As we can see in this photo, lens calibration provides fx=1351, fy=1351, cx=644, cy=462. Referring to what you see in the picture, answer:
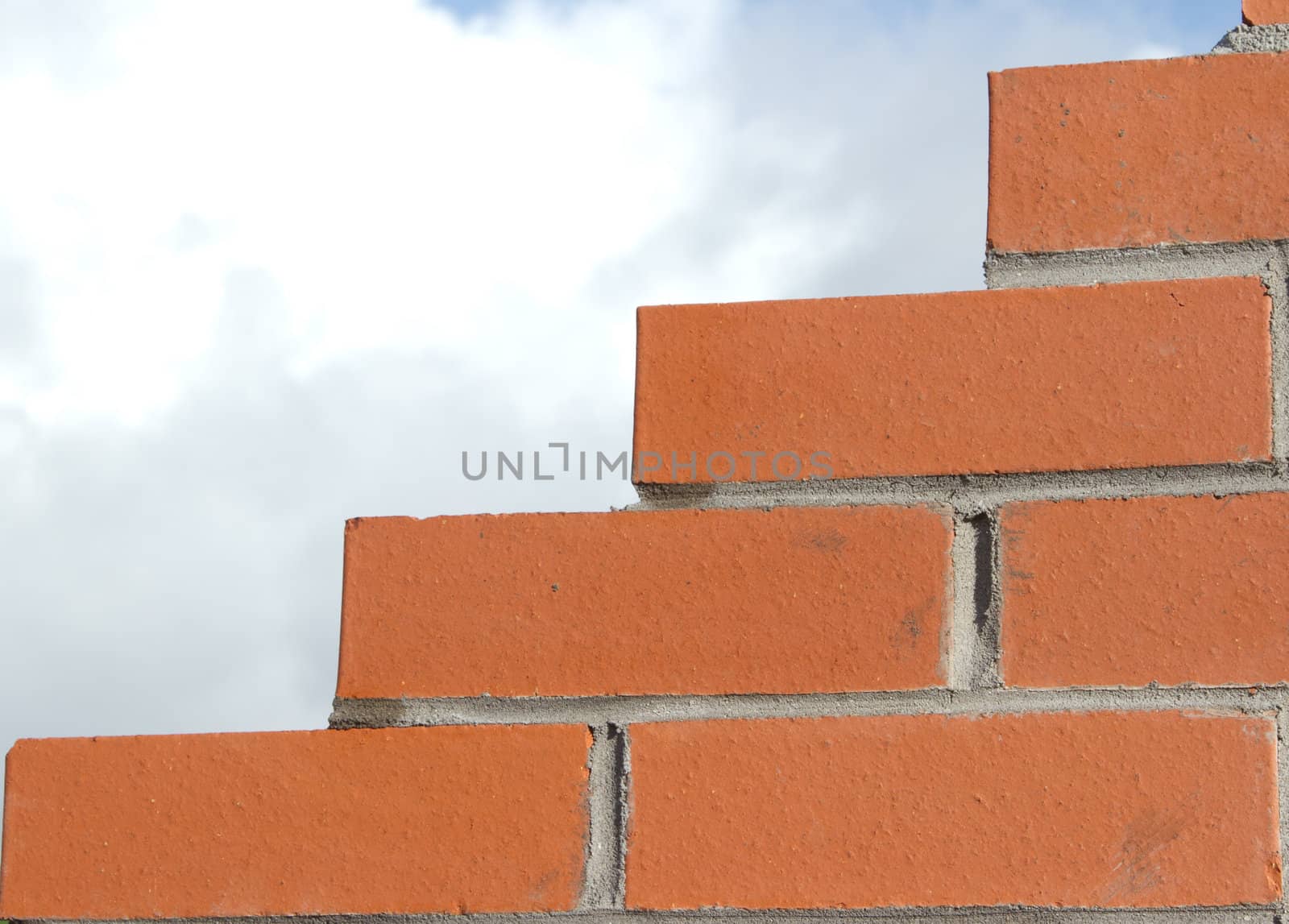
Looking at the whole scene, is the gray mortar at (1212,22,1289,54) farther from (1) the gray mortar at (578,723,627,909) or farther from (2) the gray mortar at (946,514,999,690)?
(1) the gray mortar at (578,723,627,909)

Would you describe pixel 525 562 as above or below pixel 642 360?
below

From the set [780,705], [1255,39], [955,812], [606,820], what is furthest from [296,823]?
Result: [1255,39]

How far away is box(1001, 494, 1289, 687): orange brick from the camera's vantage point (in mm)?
861

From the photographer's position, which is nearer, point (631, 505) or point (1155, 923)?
point (1155, 923)

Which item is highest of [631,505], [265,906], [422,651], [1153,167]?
[1153,167]

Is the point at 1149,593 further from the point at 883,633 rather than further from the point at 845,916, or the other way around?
the point at 845,916

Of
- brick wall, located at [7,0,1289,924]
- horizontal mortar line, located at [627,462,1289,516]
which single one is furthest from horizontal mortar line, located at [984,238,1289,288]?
horizontal mortar line, located at [627,462,1289,516]

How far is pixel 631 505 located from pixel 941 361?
0.77 ft

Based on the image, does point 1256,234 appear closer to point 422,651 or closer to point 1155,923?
point 1155,923

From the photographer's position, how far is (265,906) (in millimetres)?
935

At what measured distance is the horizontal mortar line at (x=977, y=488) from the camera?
882mm

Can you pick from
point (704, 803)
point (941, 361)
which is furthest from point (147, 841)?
point (941, 361)

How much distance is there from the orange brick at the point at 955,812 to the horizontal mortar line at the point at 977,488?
144 millimetres

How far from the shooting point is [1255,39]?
956mm
